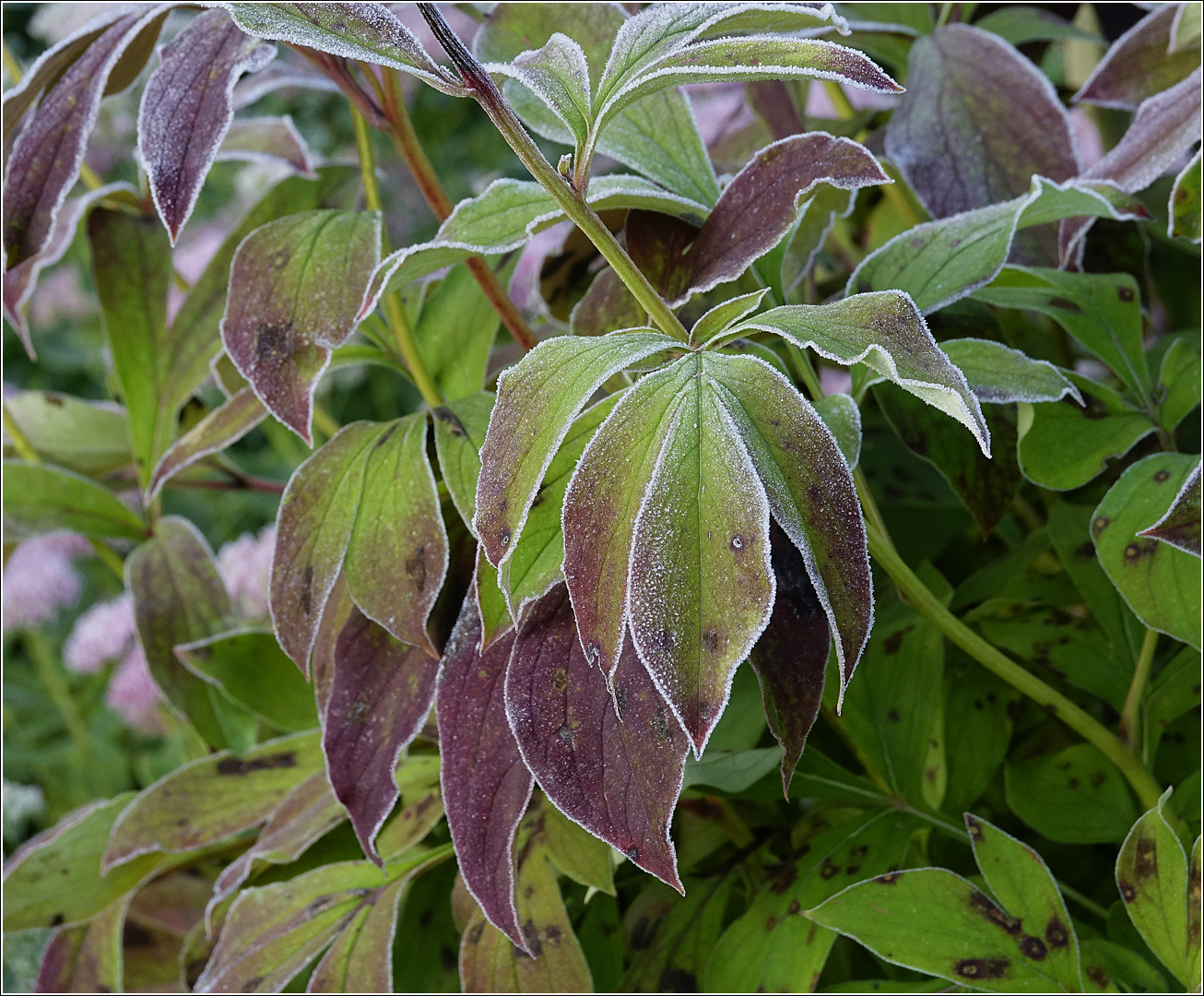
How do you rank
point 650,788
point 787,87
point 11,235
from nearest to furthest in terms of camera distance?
point 650,788
point 11,235
point 787,87

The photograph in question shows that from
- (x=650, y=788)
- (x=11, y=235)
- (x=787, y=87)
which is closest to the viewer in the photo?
(x=650, y=788)

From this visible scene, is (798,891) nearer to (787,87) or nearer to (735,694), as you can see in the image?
(735,694)

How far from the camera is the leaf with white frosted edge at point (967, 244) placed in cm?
31

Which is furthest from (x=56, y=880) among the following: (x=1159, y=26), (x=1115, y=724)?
(x=1159, y=26)


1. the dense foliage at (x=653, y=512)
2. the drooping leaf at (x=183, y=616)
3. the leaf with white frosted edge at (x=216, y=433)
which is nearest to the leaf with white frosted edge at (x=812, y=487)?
the dense foliage at (x=653, y=512)

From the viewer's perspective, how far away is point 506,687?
261 millimetres

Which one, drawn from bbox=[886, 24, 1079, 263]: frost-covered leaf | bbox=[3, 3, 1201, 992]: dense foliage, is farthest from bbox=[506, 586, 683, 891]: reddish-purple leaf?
bbox=[886, 24, 1079, 263]: frost-covered leaf

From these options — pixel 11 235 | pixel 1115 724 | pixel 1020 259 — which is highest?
pixel 11 235

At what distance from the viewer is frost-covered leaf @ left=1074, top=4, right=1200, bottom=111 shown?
427mm

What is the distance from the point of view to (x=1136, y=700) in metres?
0.35

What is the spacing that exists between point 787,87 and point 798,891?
0.31 metres

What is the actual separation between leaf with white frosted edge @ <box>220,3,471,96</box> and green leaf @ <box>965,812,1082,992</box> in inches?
9.7

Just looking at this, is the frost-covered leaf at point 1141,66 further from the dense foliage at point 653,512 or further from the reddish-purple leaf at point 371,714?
the reddish-purple leaf at point 371,714

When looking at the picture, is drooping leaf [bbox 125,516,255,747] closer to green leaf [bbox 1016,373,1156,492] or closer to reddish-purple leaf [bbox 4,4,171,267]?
reddish-purple leaf [bbox 4,4,171,267]
